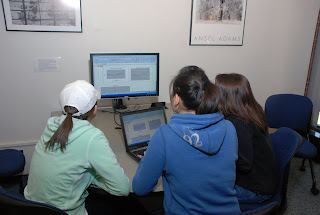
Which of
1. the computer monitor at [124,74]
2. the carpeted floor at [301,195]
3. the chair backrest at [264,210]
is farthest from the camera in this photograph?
the carpeted floor at [301,195]

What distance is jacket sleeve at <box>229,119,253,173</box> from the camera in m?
1.27

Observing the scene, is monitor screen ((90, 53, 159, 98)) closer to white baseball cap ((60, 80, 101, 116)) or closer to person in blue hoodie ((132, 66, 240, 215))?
white baseball cap ((60, 80, 101, 116))

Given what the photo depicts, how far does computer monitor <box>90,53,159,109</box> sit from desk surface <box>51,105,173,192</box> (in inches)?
8.1

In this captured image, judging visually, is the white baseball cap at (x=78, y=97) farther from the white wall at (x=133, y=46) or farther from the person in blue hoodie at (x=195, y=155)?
the white wall at (x=133, y=46)

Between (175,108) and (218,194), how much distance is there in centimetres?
41

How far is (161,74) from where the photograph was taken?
8.41 feet

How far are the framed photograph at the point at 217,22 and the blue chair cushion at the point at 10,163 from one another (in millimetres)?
1836

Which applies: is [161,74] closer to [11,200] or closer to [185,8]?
[185,8]

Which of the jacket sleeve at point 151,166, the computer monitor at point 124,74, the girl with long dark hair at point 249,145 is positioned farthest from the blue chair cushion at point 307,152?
the jacket sleeve at point 151,166

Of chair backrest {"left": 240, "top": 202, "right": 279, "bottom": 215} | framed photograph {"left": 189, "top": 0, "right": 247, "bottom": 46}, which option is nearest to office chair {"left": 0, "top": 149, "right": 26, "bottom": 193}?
chair backrest {"left": 240, "top": 202, "right": 279, "bottom": 215}

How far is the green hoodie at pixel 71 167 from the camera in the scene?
1.11 metres

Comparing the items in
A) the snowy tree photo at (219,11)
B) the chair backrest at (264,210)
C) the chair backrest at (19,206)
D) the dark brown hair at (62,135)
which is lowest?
the chair backrest at (19,206)

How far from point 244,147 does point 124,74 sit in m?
→ 1.20

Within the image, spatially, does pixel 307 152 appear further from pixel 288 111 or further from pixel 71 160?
pixel 71 160
